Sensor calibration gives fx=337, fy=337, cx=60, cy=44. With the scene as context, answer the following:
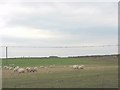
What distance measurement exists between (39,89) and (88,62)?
1994 centimetres

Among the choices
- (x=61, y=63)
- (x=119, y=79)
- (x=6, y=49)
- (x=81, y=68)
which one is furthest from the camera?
(x=61, y=63)

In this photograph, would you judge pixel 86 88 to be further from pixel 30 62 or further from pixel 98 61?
pixel 30 62

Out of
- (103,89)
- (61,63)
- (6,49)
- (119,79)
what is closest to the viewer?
(103,89)

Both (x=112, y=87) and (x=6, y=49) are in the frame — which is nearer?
(x=112, y=87)

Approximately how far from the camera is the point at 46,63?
4256 cm

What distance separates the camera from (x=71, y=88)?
18.3 m

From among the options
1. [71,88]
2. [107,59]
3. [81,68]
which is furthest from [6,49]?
[71,88]

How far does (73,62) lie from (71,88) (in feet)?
74.5

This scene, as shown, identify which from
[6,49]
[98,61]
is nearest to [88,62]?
[98,61]

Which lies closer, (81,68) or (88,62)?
(81,68)

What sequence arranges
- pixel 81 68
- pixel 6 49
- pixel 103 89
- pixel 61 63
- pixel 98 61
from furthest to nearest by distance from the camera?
pixel 61 63
pixel 98 61
pixel 81 68
pixel 6 49
pixel 103 89

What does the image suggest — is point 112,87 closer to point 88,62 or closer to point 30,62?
point 88,62

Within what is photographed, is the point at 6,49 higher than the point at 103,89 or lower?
higher

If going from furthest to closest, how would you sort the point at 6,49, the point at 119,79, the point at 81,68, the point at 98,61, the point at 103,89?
the point at 98,61 < the point at 81,68 < the point at 6,49 < the point at 119,79 < the point at 103,89
